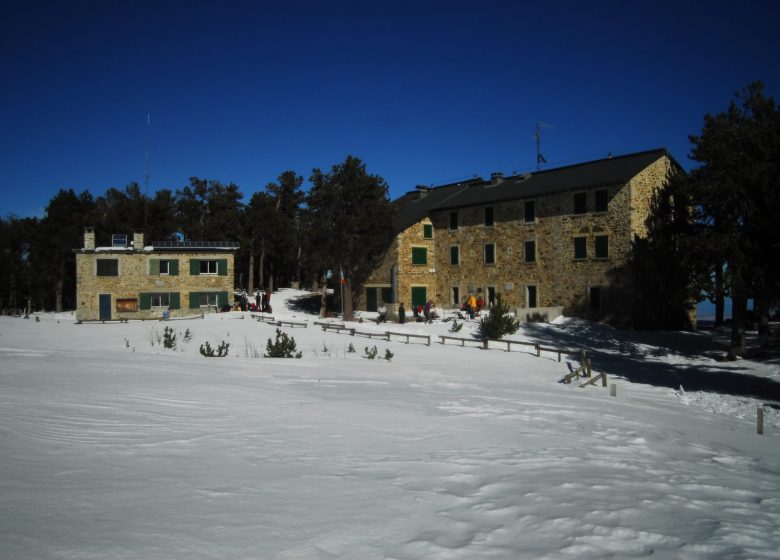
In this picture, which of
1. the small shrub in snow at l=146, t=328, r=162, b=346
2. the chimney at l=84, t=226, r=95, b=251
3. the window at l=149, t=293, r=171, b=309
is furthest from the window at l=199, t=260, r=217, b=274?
the small shrub in snow at l=146, t=328, r=162, b=346

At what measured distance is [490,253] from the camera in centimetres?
3659

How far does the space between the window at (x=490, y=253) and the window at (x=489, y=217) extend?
4.77ft

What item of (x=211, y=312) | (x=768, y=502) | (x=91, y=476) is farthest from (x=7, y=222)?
(x=768, y=502)

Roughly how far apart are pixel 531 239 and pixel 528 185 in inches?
167

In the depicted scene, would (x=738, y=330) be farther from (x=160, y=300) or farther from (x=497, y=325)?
(x=160, y=300)

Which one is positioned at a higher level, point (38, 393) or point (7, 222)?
point (7, 222)

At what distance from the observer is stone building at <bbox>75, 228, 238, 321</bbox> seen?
36.9 meters

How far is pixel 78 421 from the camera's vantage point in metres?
6.10

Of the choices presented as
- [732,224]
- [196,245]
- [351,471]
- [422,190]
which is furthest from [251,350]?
[422,190]

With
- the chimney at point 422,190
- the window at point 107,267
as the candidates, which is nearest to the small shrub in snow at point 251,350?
the window at point 107,267

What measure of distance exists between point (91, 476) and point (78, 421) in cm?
200

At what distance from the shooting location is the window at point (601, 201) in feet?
102

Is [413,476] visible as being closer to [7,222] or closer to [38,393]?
[38,393]

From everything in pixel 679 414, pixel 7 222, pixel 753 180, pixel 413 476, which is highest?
pixel 7 222
